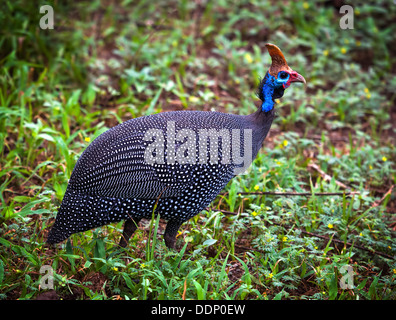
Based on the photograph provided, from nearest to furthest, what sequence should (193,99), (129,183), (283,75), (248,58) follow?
(129,183), (283,75), (193,99), (248,58)

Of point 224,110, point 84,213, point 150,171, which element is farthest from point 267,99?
point 224,110

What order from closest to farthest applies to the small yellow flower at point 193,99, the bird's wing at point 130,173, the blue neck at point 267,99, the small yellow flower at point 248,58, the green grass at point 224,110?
1. the bird's wing at point 130,173
2. the green grass at point 224,110
3. the blue neck at point 267,99
4. the small yellow flower at point 193,99
5. the small yellow flower at point 248,58

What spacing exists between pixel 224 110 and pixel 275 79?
1.92 meters

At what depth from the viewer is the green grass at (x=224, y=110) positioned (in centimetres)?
320

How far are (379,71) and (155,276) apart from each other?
15.1 ft

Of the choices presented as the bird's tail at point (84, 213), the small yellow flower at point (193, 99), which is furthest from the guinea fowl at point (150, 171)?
the small yellow flower at point (193, 99)

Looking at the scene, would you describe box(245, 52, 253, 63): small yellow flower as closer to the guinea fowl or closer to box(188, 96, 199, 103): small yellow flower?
box(188, 96, 199, 103): small yellow flower

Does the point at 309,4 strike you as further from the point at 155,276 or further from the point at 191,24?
the point at 155,276

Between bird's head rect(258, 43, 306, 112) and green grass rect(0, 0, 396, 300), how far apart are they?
0.86 metres

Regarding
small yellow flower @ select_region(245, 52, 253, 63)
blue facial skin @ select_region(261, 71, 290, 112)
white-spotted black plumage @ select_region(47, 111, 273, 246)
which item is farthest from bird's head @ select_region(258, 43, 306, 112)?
small yellow flower @ select_region(245, 52, 253, 63)

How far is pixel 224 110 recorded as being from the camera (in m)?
5.19

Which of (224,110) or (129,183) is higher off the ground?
(224,110)

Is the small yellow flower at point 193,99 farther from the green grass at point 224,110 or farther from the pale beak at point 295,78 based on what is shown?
the pale beak at point 295,78

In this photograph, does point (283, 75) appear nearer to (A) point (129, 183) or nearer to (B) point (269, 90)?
(B) point (269, 90)
